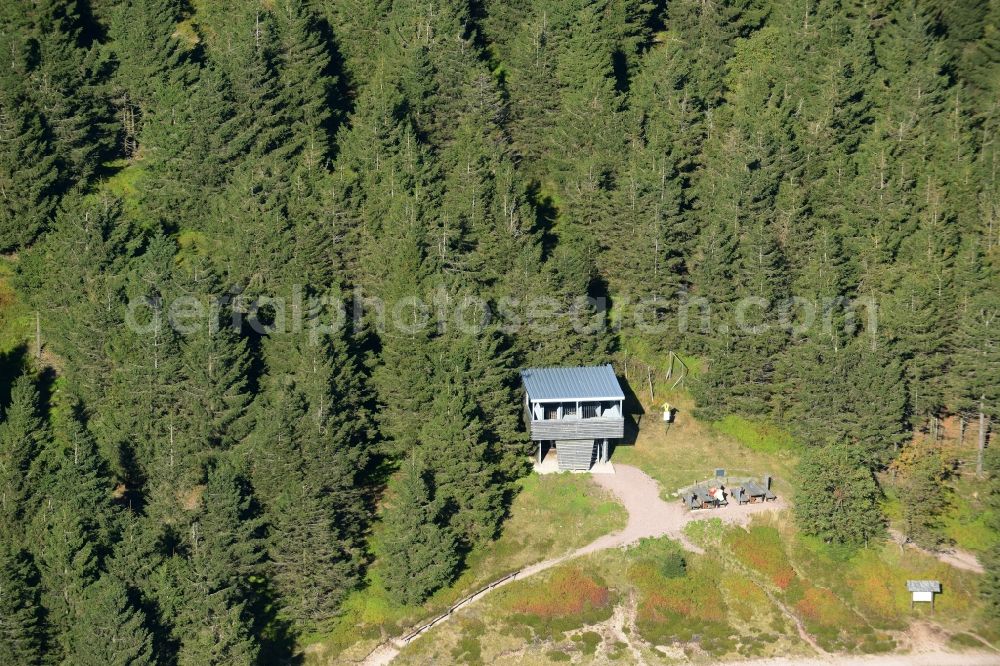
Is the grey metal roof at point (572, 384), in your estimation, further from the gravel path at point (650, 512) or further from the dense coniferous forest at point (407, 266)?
the gravel path at point (650, 512)

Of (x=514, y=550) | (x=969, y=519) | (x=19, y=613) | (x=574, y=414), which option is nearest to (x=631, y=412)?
(x=574, y=414)

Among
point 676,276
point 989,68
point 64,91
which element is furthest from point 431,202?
point 989,68

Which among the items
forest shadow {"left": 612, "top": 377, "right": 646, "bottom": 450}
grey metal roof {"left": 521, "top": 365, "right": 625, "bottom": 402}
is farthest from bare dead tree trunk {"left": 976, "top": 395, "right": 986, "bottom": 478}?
grey metal roof {"left": 521, "top": 365, "right": 625, "bottom": 402}

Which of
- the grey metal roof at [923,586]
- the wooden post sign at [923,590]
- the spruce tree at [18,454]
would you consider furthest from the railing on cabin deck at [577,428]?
the spruce tree at [18,454]

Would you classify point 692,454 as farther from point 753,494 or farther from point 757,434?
point 753,494

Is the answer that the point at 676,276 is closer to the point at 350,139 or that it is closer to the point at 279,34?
the point at 350,139
